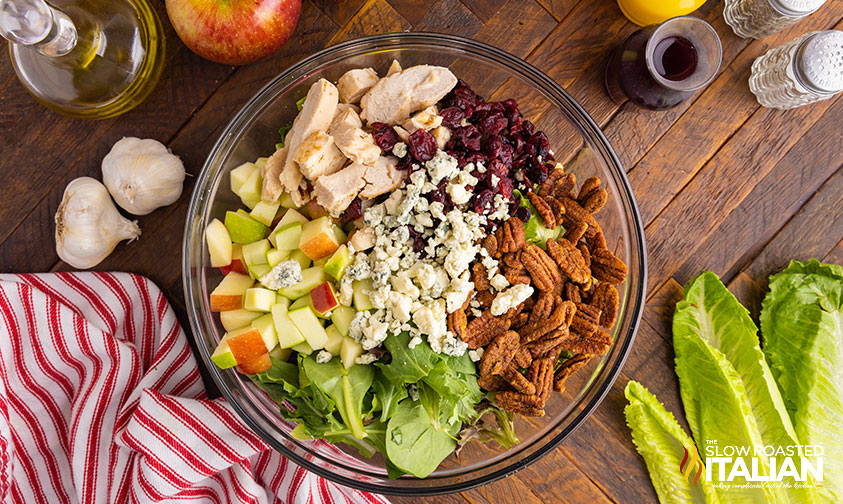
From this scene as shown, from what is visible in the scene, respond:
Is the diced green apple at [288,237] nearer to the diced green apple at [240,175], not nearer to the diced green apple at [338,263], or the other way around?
the diced green apple at [338,263]

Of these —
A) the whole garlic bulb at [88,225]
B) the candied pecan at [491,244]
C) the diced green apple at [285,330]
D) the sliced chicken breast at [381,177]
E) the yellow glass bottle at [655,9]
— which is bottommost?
the whole garlic bulb at [88,225]

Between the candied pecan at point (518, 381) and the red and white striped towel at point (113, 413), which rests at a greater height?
the candied pecan at point (518, 381)

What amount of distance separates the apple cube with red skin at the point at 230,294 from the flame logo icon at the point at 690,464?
5.17 ft

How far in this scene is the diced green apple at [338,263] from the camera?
158 centimetres

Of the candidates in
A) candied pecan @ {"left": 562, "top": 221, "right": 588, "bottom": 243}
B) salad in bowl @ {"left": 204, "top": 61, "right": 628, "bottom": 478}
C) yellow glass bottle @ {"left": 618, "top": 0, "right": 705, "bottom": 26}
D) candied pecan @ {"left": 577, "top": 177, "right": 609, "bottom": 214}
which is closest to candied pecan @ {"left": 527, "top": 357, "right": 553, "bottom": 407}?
salad in bowl @ {"left": 204, "top": 61, "right": 628, "bottom": 478}

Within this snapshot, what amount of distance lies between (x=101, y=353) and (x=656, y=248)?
6.45 feet

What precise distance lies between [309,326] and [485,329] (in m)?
0.49

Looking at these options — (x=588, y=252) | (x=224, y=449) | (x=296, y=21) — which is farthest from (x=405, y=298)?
(x=296, y=21)

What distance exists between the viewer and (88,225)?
6.08ft

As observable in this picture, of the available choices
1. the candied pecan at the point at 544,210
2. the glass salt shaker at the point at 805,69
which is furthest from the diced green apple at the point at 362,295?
the glass salt shaker at the point at 805,69

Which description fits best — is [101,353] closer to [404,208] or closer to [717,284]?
[404,208]

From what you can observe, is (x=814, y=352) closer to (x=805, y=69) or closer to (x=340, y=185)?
(x=805, y=69)

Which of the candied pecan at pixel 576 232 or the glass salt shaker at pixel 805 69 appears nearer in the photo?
the candied pecan at pixel 576 232

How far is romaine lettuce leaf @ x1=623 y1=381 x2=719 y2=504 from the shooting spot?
1.98m
